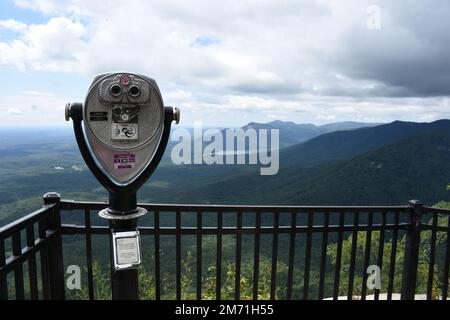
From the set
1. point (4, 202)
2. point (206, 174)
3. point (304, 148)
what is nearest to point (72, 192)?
point (4, 202)

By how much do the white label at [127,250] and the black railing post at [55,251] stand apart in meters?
0.75

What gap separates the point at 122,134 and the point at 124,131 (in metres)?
0.02

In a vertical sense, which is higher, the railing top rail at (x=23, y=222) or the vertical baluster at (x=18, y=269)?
the railing top rail at (x=23, y=222)

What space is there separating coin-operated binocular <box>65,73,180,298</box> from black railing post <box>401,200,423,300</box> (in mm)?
2229

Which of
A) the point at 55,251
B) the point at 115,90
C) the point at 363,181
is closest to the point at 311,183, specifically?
the point at 363,181

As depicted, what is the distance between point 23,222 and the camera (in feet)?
6.16

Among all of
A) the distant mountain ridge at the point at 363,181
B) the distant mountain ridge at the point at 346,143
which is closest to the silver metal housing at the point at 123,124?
the distant mountain ridge at the point at 363,181

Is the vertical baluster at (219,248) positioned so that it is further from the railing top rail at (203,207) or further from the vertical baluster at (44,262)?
the vertical baluster at (44,262)

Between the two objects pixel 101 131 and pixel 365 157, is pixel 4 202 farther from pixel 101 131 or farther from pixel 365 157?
pixel 101 131

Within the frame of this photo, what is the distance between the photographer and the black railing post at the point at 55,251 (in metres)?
2.26

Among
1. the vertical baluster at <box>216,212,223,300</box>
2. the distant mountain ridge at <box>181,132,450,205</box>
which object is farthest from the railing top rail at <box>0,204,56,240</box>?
the distant mountain ridge at <box>181,132,450,205</box>

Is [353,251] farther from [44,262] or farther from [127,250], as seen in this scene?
[44,262]

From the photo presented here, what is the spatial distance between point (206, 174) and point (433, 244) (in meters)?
116
